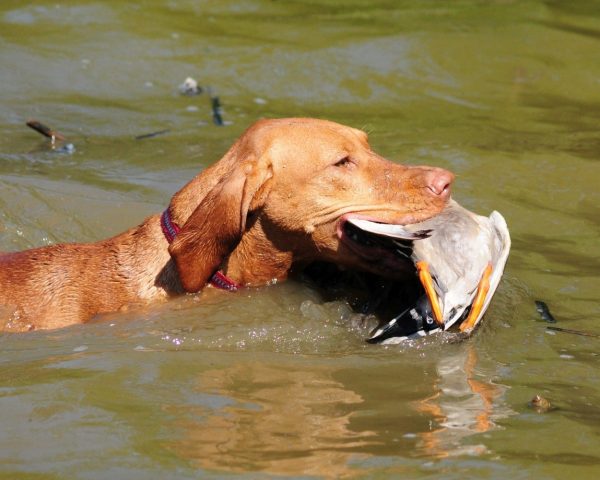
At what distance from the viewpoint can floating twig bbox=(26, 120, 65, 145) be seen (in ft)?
32.2

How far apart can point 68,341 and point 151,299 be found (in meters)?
0.53

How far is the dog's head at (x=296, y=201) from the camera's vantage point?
594 centimetres

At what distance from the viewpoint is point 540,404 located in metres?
5.00

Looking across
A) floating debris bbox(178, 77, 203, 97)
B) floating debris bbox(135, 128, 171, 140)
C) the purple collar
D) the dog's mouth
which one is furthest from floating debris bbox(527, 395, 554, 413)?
floating debris bbox(178, 77, 203, 97)

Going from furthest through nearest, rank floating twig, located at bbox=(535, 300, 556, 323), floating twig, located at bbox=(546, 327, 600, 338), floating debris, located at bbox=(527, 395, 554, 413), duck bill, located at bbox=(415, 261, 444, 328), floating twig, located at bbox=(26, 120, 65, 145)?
floating twig, located at bbox=(26, 120, 65, 145)
floating twig, located at bbox=(535, 300, 556, 323)
floating twig, located at bbox=(546, 327, 600, 338)
duck bill, located at bbox=(415, 261, 444, 328)
floating debris, located at bbox=(527, 395, 554, 413)

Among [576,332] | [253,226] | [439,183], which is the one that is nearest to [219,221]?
[253,226]

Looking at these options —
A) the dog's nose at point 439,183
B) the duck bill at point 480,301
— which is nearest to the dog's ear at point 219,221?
the dog's nose at point 439,183

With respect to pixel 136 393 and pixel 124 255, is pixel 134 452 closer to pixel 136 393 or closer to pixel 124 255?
pixel 136 393

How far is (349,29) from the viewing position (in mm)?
13273

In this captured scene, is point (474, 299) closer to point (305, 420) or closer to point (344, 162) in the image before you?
point (344, 162)

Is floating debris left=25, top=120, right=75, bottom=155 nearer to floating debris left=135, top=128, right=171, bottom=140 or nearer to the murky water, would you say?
the murky water

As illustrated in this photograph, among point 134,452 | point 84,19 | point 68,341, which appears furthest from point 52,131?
point 134,452

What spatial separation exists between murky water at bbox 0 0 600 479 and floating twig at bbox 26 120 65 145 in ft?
0.38

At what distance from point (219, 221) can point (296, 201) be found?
0.46 metres
